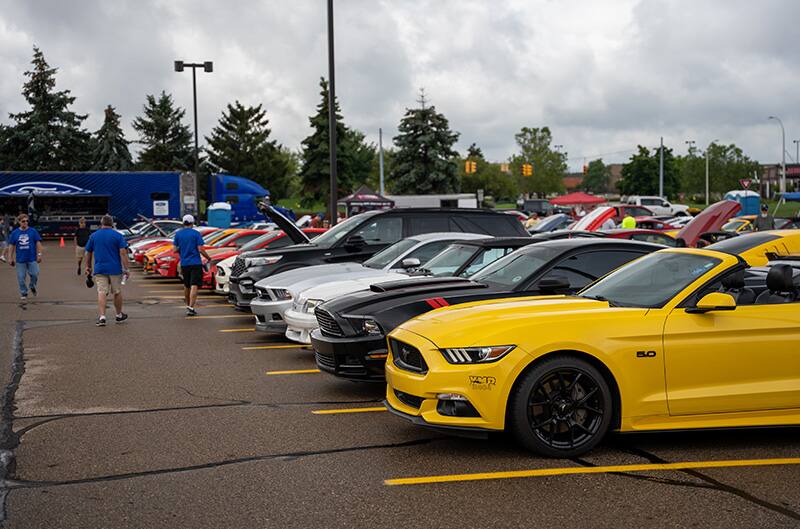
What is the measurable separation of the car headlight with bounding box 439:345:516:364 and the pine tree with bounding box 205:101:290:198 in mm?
83003

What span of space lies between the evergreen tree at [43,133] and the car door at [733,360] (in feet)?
262

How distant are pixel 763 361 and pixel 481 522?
8.89 ft

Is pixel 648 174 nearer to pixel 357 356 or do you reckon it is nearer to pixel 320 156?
pixel 320 156

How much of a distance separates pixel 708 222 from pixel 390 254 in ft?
23.0

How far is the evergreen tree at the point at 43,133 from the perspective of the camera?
79.0 metres

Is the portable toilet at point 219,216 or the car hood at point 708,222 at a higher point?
the portable toilet at point 219,216

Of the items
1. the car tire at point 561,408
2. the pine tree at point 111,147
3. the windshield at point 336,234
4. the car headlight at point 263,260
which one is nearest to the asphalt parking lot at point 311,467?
the car tire at point 561,408

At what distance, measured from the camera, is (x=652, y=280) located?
7.14 m

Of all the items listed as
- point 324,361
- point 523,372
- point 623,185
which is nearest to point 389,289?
point 324,361

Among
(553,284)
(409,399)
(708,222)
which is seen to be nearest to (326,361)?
(409,399)

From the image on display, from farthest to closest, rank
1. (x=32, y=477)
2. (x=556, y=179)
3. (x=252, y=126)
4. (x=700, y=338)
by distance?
(x=556, y=179) < (x=252, y=126) < (x=700, y=338) < (x=32, y=477)

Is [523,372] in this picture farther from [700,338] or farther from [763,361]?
[763,361]

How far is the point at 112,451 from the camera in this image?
21.9 feet

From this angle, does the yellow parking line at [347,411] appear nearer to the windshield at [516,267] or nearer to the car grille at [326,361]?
the car grille at [326,361]
